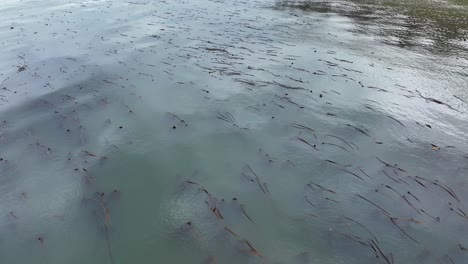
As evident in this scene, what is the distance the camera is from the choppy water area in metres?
8.68

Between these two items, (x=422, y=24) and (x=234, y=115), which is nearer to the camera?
(x=234, y=115)

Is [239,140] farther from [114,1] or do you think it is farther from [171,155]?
[114,1]

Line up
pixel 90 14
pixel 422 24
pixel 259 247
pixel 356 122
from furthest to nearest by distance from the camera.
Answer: pixel 90 14 → pixel 422 24 → pixel 356 122 → pixel 259 247

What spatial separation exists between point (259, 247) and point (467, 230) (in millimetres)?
5919

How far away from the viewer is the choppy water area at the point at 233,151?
342 inches

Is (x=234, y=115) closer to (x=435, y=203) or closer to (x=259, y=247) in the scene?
(x=259, y=247)

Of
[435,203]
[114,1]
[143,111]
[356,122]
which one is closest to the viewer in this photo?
[435,203]

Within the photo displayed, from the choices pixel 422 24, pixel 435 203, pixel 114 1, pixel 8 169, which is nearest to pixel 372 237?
pixel 435 203

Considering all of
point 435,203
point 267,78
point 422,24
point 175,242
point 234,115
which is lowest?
point 175,242

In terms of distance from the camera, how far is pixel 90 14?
28.4 meters

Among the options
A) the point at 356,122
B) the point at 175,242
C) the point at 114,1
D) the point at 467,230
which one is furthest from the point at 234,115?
the point at 114,1

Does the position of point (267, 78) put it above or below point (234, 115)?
above

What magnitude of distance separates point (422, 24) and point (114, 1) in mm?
28998

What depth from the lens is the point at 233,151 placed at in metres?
12.1
